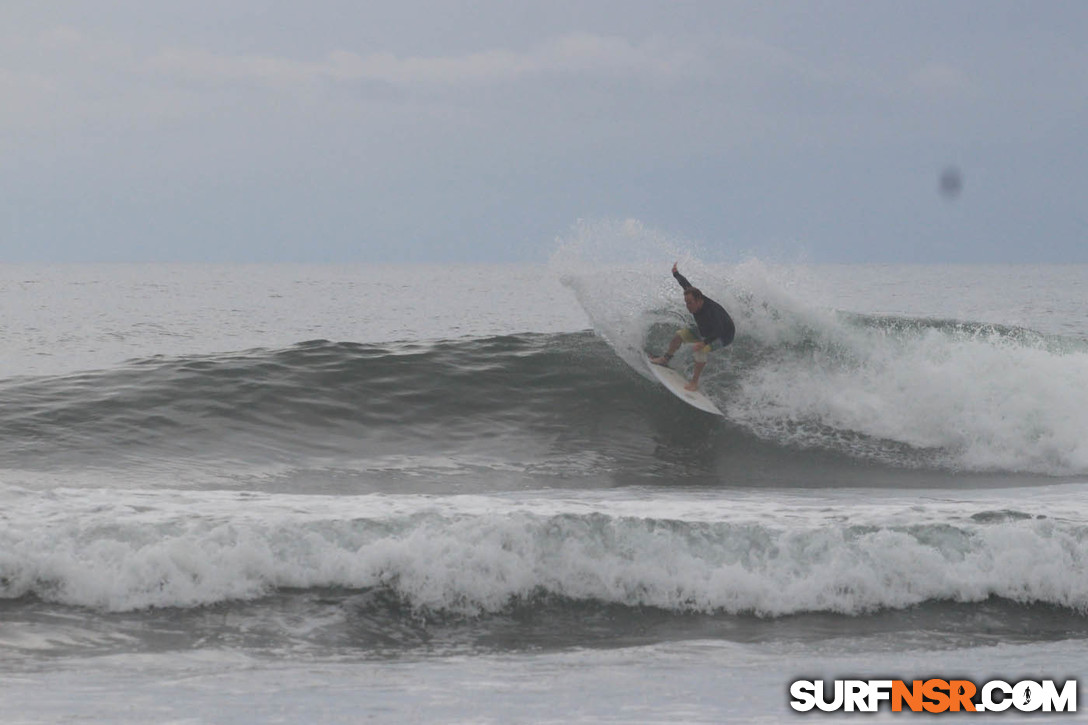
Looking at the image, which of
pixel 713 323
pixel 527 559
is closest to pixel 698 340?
pixel 713 323

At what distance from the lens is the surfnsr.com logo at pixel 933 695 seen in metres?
5.42

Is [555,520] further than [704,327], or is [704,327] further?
[704,327]

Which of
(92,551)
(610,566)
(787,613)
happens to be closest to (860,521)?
(787,613)

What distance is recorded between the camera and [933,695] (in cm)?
567

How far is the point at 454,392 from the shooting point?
1510cm

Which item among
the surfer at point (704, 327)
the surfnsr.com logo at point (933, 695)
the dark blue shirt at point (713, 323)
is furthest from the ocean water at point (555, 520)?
the dark blue shirt at point (713, 323)

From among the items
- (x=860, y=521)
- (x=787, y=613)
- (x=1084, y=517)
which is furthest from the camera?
(x=1084, y=517)

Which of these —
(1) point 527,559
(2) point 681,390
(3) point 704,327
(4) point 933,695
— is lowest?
(4) point 933,695

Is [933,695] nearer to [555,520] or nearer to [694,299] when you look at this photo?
[555,520]

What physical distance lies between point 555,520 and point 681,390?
21.2ft

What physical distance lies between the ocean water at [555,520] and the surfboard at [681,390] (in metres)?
0.19

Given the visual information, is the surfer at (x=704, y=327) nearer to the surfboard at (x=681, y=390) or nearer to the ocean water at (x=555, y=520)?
the surfboard at (x=681, y=390)

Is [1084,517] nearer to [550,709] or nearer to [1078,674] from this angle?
[1078,674]

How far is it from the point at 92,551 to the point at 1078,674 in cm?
648
